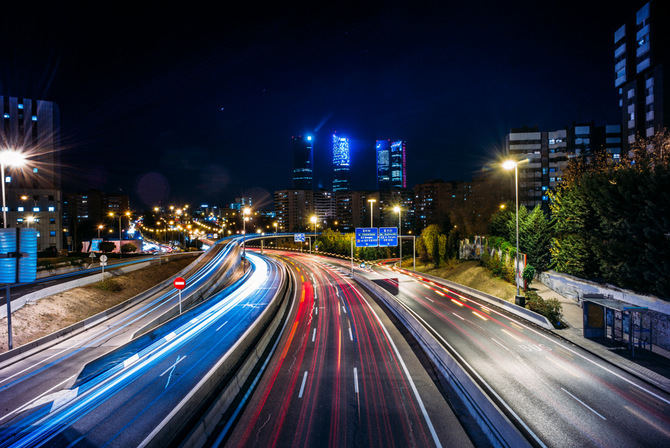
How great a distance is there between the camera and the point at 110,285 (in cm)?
3428

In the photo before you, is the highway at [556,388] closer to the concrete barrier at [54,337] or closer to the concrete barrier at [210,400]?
the concrete barrier at [210,400]

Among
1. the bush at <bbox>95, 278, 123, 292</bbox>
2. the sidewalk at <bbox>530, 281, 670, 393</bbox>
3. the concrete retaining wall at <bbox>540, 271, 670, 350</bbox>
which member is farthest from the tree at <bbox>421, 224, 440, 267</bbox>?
the bush at <bbox>95, 278, 123, 292</bbox>

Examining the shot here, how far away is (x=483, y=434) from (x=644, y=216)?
64.2 feet

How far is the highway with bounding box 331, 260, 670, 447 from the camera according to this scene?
966 centimetres

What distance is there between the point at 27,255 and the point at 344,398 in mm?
16992

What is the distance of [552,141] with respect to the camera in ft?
264

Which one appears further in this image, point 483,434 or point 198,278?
point 198,278

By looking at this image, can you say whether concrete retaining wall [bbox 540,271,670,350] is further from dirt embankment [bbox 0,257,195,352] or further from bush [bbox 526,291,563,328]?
dirt embankment [bbox 0,257,195,352]

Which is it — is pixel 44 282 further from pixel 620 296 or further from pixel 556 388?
pixel 620 296

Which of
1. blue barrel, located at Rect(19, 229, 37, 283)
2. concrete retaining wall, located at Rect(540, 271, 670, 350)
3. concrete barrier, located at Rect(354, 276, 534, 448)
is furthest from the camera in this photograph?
concrete retaining wall, located at Rect(540, 271, 670, 350)

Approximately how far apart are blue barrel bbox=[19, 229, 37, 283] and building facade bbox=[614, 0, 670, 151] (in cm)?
8553

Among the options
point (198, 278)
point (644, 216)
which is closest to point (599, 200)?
point (644, 216)

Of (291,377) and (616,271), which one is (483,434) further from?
(616,271)

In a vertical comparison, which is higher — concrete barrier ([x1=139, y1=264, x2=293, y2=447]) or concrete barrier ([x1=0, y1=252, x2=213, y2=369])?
concrete barrier ([x1=139, y1=264, x2=293, y2=447])
